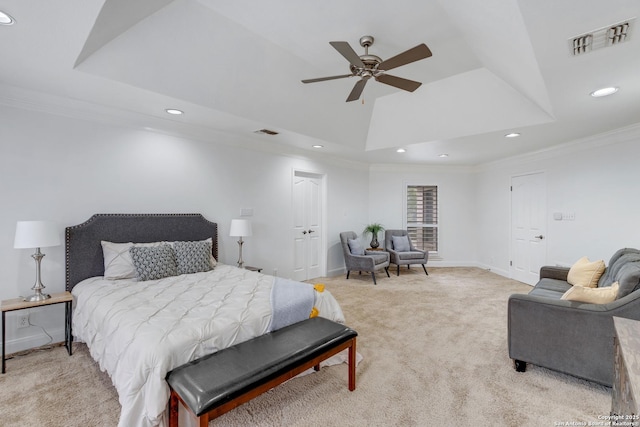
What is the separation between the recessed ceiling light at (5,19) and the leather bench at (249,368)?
235cm

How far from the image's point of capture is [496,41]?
2344 millimetres

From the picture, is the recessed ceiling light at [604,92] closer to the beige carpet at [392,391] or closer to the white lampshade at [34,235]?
the beige carpet at [392,391]

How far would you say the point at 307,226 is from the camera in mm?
5617

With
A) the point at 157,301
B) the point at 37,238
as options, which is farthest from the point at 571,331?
the point at 37,238

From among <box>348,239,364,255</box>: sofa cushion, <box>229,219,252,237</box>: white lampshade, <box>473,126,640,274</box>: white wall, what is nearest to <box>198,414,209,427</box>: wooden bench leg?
<box>229,219,252,237</box>: white lampshade

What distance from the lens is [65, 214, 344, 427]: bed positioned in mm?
1591

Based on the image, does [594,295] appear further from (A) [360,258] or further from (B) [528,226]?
(B) [528,226]

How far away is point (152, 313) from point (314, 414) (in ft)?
4.16

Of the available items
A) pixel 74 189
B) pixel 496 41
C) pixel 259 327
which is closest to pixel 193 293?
pixel 259 327

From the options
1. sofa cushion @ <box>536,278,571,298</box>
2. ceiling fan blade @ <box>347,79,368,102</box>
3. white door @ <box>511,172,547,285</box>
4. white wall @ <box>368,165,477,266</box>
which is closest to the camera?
ceiling fan blade @ <box>347,79,368,102</box>

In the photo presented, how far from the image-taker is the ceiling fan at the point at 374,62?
7.01 ft

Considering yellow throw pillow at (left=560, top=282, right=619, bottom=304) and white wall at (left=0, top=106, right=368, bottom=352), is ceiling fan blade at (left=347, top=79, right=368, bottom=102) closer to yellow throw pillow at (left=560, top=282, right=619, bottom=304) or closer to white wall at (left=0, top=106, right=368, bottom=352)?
white wall at (left=0, top=106, right=368, bottom=352)

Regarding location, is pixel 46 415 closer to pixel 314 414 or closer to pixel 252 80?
pixel 314 414

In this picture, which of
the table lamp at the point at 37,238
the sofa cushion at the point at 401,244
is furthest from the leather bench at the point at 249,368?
the sofa cushion at the point at 401,244
